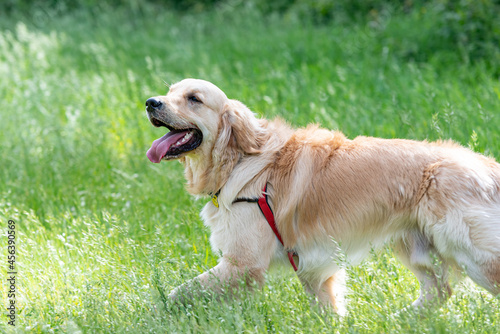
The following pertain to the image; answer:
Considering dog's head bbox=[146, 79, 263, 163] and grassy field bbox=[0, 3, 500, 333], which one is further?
dog's head bbox=[146, 79, 263, 163]

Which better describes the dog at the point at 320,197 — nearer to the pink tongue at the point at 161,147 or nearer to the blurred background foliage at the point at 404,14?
the pink tongue at the point at 161,147

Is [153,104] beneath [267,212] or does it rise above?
above

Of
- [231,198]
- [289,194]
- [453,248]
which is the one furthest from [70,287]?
[453,248]

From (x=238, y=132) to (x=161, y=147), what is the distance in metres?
0.54

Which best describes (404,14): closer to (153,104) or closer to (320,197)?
(320,197)

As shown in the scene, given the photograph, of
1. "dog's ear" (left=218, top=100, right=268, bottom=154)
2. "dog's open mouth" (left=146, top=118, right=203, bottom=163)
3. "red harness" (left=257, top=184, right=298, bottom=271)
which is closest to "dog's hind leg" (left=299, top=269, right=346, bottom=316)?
"red harness" (left=257, top=184, right=298, bottom=271)

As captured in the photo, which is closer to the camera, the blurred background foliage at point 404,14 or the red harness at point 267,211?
the red harness at point 267,211

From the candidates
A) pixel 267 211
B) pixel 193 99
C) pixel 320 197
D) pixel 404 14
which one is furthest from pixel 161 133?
pixel 404 14

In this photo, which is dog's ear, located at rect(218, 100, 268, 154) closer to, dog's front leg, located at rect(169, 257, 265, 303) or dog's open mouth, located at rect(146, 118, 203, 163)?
dog's open mouth, located at rect(146, 118, 203, 163)

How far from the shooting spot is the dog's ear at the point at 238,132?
3963 millimetres

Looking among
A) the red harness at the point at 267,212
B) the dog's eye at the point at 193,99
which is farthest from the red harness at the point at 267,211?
the dog's eye at the point at 193,99

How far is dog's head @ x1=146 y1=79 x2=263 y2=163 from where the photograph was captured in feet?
12.9

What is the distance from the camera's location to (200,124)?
13.0ft

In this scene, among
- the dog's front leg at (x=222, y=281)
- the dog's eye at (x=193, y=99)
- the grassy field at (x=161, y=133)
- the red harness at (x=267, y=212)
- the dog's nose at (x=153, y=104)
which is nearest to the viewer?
the grassy field at (x=161, y=133)
